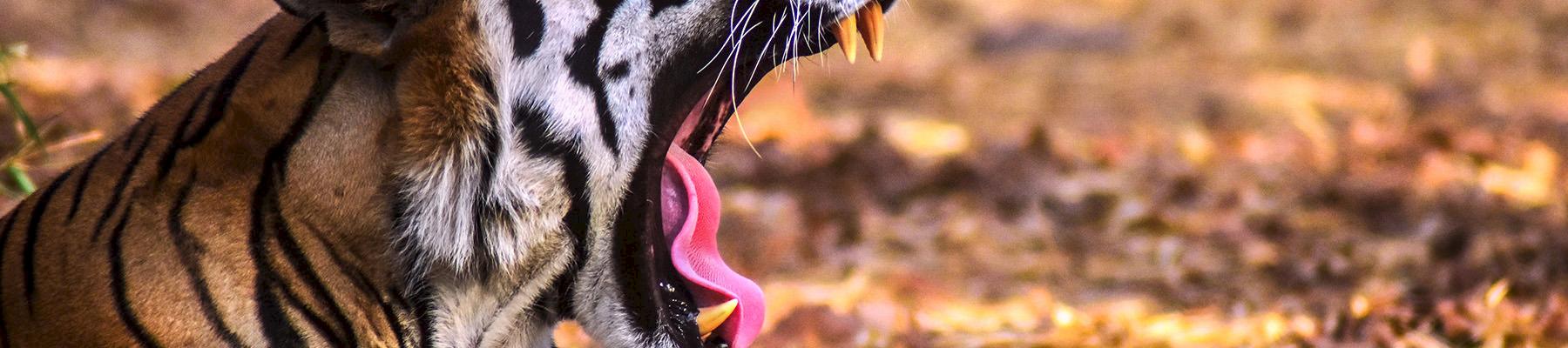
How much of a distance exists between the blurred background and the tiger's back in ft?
2.52

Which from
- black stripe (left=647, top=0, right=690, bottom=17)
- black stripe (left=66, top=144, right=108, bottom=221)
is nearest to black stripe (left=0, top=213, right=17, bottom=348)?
black stripe (left=66, top=144, right=108, bottom=221)

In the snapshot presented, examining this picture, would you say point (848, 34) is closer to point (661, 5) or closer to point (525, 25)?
point (661, 5)

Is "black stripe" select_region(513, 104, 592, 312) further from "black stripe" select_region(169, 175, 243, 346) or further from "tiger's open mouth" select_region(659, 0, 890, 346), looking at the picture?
"black stripe" select_region(169, 175, 243, 346)

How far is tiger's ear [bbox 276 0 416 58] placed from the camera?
5.89 ft

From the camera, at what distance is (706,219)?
7.41 feet

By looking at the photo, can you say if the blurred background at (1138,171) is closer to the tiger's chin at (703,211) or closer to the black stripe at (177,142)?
the tiger's chin at (703,211)

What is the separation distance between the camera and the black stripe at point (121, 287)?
1.87 m

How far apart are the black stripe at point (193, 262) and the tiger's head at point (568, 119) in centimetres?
23

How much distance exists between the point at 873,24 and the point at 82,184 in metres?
1.01

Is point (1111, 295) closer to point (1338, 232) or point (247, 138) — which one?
point (1338, 232)

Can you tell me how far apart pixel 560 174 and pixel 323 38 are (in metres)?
0.32

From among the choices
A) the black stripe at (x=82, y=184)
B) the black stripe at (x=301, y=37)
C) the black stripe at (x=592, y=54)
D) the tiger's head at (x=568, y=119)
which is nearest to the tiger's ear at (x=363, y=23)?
the tiger's head at (x=568, y=119)

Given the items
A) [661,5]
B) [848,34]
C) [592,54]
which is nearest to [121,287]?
[592,54]

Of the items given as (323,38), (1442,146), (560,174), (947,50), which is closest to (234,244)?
(323,38)
